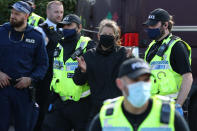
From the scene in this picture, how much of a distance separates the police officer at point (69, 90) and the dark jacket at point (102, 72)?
0.34 m

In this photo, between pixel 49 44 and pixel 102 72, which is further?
pixel 49 44

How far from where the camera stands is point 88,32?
7426mm

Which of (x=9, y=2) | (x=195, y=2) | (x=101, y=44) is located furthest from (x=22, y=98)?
(x=9, y=2)

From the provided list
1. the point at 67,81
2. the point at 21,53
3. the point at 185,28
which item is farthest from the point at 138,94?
the point at 185,28

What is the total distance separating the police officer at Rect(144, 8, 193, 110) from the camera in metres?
4.96

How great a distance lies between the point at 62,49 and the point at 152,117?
261cm

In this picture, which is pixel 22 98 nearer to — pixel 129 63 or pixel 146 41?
pixel 146 41

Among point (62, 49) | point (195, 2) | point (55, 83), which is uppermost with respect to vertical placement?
point (195, 2)

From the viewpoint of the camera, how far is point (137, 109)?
10.6ft

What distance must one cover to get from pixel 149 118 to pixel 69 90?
227 cm

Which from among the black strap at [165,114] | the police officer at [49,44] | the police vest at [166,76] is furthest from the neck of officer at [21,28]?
the black strap at [165,114]

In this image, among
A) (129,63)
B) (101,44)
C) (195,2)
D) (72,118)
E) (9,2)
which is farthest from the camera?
(9,2)

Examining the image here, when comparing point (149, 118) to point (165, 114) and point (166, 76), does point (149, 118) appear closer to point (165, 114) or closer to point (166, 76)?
point (165, 114)

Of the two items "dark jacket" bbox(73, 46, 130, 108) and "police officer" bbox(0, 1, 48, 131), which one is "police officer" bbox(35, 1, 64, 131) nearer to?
"police officer" bbox(0, 1, 48, 131)
